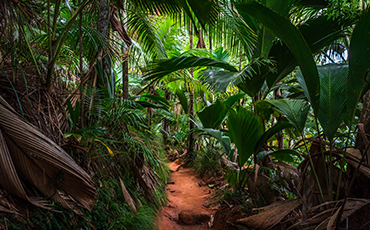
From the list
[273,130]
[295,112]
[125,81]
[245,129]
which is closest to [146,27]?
[125,81]

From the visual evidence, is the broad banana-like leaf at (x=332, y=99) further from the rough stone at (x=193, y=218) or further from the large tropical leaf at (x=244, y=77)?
the rough stone at (x=193, y=218)

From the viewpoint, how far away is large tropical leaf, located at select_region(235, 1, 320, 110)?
4.27ft

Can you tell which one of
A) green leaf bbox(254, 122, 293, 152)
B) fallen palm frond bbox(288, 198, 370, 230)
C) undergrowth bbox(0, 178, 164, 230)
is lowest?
undergrowth bbox(0, 178, 164, 230)

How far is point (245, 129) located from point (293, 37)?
3.26ft

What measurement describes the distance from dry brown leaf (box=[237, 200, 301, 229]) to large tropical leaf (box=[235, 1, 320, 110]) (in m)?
0.70

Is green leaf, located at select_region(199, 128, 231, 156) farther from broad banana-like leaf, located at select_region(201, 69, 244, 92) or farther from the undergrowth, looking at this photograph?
the undergrowth

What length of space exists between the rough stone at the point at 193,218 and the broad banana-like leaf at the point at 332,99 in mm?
1798

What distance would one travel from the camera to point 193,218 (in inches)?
104

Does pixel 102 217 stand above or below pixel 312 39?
below

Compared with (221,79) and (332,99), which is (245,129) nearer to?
(221,79)

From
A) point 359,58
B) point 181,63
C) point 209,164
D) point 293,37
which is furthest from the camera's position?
point 209,164

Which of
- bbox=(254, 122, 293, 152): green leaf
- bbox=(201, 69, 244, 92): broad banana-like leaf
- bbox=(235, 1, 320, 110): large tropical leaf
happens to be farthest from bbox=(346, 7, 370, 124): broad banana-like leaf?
bbox=(201, 69, 244, 92): broad banana-like leaf

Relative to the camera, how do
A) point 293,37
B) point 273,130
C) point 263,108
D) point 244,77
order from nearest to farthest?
1. point 293,37
2. point 244,77
3. point 273,130
4. point 263,108

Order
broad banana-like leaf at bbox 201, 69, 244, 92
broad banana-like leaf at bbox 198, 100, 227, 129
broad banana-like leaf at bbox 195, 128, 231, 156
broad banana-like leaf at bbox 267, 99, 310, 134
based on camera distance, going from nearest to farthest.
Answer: broad banana-like leaf at bbox 267, 99, 310, 134 < broad banana-like leaf at bbox 201, 69, 244, 92 < broad banana-like leaf at bbox 195, 128, 231, 156 < broad banana-like leaf at bbox 198, 100, 227, 129
